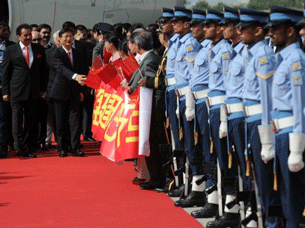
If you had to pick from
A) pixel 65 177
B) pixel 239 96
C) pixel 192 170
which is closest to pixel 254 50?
pixel 239 96

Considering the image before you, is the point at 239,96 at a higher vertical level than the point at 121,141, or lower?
higher

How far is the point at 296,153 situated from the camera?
5230mm

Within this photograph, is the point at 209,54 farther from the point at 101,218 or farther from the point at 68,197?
the point at 68,197

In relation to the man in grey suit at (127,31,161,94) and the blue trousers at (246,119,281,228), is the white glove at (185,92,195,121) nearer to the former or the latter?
the man in grey suit at (127,31,161,94)

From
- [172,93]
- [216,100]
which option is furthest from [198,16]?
[216,100]

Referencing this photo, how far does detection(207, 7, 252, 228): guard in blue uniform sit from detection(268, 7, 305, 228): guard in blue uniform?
71cm

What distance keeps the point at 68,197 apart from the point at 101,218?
1.35m

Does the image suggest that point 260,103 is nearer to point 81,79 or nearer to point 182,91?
point 182,91

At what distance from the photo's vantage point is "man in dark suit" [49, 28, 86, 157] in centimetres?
1259

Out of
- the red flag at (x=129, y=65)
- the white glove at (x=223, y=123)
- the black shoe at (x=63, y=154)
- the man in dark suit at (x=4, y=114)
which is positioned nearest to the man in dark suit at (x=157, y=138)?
the red flag at (x=129, y=65)

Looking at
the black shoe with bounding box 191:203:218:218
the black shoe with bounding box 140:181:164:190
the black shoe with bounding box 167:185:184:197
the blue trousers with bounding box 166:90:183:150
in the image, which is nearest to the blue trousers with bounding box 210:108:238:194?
the black shoe with bounding box 191:203:218:218

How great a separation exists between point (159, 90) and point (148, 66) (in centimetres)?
30

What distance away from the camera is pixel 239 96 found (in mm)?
6270

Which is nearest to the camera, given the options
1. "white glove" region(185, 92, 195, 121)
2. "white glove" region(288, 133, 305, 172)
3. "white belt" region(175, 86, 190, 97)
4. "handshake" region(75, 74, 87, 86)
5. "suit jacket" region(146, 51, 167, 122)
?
"white glove" region(288, 133, 305, 172)
